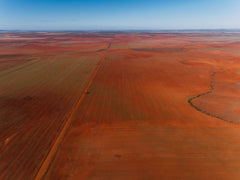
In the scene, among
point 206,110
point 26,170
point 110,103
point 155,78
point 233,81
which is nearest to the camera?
point 26,170

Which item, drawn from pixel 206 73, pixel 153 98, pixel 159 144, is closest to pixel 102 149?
pixel 159 144

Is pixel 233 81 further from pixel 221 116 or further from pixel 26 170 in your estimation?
pixel 26 170

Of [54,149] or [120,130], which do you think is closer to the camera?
[54,149]

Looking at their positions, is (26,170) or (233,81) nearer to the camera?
(26,170)

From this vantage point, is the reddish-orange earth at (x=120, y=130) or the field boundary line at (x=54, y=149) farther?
the reddish-orange earth at (x=120, y=130)

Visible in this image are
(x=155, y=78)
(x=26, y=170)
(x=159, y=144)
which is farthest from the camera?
(x=155, y=78)

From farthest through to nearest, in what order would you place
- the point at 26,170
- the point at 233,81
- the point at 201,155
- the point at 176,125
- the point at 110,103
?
1. the point at 233,81
2. the point at 110,103
3. the point at 176,125
4. the point at 201,155
5. the point at 26,170

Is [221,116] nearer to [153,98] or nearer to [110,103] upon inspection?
[153,98]

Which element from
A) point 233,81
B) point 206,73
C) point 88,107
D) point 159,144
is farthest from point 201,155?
point 206,73

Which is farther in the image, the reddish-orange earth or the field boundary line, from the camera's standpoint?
the reddish-orange earth
